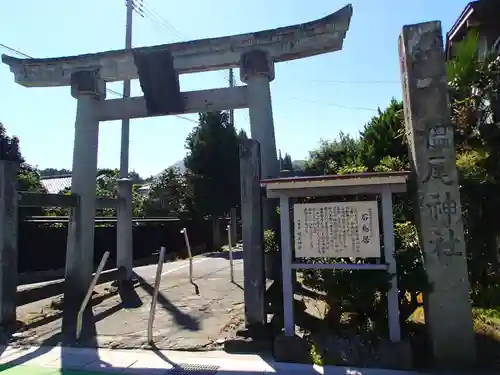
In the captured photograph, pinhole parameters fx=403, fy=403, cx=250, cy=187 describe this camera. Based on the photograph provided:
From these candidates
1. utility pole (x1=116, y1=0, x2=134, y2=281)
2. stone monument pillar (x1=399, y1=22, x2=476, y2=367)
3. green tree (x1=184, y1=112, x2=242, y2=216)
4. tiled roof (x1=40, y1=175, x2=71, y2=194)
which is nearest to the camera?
stone monument pillar (x1=399, y1=22, x2=476, y2=367)

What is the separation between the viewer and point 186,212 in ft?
79.7

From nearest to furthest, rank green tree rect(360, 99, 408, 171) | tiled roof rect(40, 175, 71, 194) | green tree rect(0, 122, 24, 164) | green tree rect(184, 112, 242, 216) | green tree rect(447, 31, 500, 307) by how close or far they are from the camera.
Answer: green tree rect(447, 31, 500, 307)
green tree rect(360, 99, 408, 171)
green tree rect(0, 122, 24, 164)
green tree rect(184, 112, 242, 216)
tiled roof rect(40, 175, 71, 194)

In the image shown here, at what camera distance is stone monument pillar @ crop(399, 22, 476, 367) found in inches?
191

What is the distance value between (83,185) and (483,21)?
29.7 ft

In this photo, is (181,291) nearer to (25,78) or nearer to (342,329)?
(342,329)

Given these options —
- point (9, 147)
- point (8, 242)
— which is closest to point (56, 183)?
point (9, 147)

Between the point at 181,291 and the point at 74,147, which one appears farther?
the point at 181,291

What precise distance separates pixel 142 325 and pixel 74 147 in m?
4.19

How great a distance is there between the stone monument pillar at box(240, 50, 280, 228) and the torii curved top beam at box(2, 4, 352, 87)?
24 centimetres

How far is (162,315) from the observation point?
774cm

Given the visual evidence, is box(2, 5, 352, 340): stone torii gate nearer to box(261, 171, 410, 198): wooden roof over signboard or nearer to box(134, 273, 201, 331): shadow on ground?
box(134, 273, 201, 331): shadow on ground

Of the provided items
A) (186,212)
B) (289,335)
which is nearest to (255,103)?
(289,335)

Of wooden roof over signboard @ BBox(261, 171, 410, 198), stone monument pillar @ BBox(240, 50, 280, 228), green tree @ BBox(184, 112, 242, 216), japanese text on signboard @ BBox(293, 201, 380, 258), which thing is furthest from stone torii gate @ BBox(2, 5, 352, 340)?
green tree @ BBox(184, 112, 242, 216)

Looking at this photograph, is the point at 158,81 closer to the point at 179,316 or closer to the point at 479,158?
the point at 179,316
